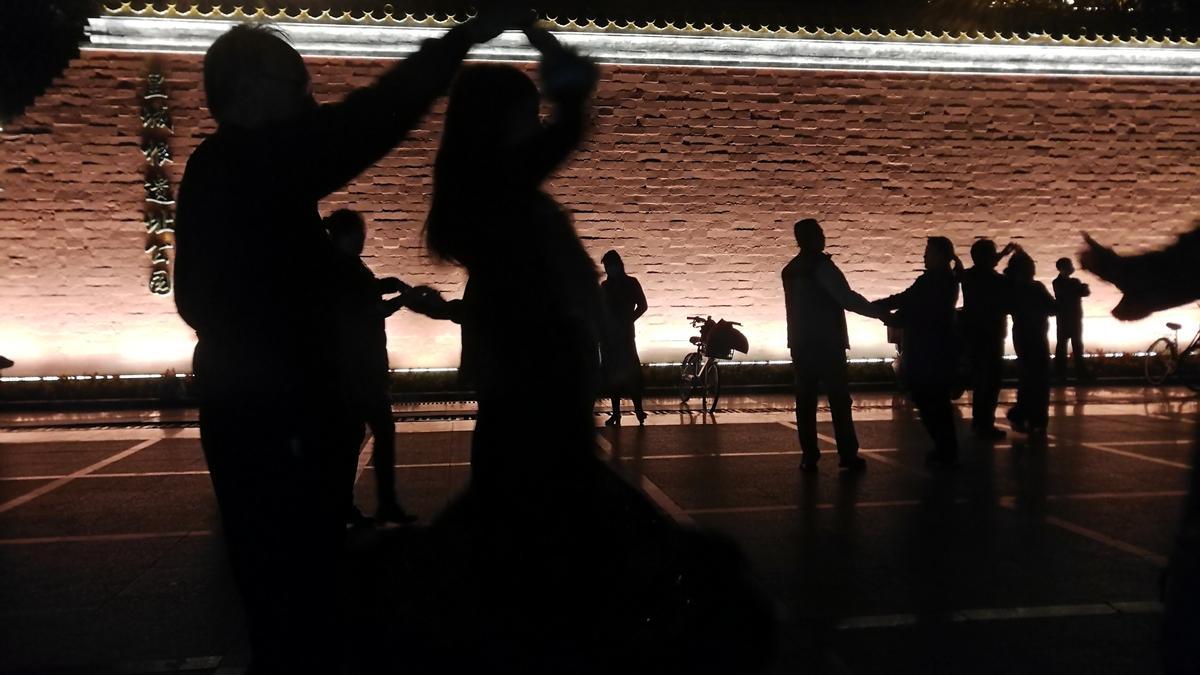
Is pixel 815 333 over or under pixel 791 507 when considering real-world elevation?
over

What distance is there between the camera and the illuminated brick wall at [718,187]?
14.5 metres

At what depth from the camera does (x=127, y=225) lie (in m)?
14.6

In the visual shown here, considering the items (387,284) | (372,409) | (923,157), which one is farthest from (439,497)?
(923,157)

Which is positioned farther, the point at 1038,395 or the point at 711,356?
the point at 711,356

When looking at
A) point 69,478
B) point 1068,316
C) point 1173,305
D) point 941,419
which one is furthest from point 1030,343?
point 69,478

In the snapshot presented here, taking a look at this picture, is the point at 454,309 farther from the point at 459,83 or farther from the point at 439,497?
the point at 439,497

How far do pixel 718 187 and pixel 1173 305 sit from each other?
45.0 ft

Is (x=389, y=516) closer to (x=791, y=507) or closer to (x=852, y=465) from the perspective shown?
(x=791, y=507)

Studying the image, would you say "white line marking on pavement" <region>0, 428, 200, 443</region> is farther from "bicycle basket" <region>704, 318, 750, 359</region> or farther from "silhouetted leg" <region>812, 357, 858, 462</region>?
"silhouetted leg" <region>812, 357, 858, 462</region>

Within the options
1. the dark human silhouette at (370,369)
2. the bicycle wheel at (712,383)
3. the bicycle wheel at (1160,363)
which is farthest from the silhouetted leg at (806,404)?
the bicycle wheel at (1160,363)

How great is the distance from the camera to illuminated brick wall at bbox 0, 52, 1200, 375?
14508 millimetres

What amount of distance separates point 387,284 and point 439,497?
3.23 metres

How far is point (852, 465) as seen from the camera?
8.24 metres

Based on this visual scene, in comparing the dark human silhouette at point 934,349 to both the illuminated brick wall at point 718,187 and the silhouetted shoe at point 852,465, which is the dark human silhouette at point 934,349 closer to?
the silhouetted shoe at point 852,465
